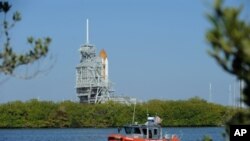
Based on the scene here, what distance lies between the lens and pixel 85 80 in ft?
531

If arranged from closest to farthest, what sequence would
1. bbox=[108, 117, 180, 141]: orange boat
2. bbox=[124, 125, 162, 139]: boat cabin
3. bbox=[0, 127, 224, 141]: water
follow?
bbox=[108, 117, 180, 141]: orange boat
bbox=[124, 125, 162, 139]: boat cabin
bbox=[0, 127, 224, 141]: water

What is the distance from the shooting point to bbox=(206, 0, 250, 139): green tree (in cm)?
786

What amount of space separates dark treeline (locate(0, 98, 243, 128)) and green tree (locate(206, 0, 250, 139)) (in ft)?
401

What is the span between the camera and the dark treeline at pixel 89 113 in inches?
5207

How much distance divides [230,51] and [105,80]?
509 ft

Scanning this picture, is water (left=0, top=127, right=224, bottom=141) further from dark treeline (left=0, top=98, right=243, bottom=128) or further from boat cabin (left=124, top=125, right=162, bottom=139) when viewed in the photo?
dark treeline (left=0, top=98, right=243, bottom=128)

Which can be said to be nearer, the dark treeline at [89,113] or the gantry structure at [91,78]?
the dark treeline at [89,113]

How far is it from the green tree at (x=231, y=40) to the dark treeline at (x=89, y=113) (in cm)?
12222

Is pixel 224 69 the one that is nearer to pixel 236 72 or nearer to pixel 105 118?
pixel 236 72

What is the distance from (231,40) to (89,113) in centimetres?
12535

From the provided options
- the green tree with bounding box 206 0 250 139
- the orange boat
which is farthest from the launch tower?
the green tree with bounding box 206 0 250 139

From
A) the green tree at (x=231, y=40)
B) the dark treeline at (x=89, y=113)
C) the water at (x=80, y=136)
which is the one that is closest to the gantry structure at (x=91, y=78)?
the dark treeline at (x=89, y=113)

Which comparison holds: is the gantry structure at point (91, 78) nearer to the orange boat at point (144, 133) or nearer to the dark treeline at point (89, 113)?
the dark treeline at point (89, 113)

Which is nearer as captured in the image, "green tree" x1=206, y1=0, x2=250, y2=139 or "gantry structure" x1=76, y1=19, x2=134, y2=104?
"green tree" x1=206, y1=0, x2=250, y2=139
